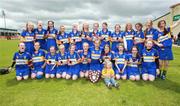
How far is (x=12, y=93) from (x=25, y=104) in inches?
43.0

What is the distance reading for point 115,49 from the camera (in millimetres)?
8609

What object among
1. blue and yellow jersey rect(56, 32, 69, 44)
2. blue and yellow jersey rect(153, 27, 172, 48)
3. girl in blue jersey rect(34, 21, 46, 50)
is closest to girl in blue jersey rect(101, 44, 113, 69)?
blue and yellow jersey rect(56, 32, 69, 44)

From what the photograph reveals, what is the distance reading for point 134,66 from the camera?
7.35 meters

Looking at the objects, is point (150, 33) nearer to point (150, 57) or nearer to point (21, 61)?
point (150, 57)

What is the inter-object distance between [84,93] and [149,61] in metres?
2.96

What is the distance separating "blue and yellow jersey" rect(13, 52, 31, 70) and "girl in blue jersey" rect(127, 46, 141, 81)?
409 centimetres

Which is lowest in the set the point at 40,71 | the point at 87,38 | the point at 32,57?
the point at 40,71

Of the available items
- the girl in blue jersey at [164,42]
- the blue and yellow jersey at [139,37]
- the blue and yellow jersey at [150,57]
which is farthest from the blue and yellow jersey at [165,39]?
the blue and yellow jersey at [139,37]

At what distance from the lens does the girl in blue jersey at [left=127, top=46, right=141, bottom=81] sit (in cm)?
718

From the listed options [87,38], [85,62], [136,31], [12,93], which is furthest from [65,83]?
[136,31]

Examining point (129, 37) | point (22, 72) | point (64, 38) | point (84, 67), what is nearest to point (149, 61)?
point (129, 37)

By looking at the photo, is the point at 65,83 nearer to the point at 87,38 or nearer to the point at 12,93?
the point at 12,93

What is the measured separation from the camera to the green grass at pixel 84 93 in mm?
5125

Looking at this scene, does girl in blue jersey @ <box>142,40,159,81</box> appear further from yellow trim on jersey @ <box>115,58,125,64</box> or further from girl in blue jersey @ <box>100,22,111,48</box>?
girl in blue jersey @ <box>100,22,111,48</box>
